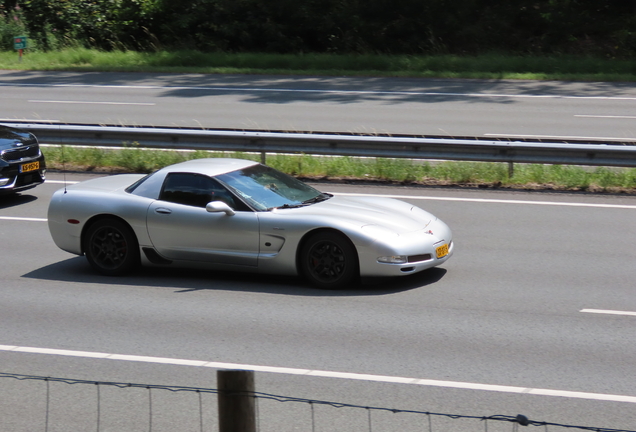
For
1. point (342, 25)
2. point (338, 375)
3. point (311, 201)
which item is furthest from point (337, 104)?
point (338, 375)

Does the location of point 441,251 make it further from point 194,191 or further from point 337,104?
point 337,104

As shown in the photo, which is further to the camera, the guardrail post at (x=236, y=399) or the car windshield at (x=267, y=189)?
the car windshield at (x=267, y=189)

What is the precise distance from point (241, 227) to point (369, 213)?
1330 millimetres

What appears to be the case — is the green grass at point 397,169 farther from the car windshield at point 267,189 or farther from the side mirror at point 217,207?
the side mirror at point 217,207

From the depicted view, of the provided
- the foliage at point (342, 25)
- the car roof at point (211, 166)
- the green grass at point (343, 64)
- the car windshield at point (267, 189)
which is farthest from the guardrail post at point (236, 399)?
the foliage at point (342, 25)

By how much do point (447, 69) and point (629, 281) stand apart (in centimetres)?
1932

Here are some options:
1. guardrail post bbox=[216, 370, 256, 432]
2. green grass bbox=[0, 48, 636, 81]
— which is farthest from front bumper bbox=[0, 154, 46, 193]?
green grass bbox=[0, 48, 636, 81]

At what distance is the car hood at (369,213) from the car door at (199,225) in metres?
0.44

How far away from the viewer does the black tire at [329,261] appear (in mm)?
8062

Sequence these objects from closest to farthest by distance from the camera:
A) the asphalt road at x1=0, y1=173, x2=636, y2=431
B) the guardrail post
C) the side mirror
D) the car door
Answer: the guardrail post < the asphalt road at x1=0, y1=173, x2=636, y2=431 < the side mirror < the car door

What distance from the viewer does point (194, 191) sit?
28.7 feet

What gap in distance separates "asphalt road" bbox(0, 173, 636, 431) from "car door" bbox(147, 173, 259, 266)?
0.34 m

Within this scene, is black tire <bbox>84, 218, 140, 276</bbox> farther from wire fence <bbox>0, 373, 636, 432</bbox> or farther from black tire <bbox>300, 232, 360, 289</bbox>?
wire fence <bbox>0, 373, 636, 432</bbox>

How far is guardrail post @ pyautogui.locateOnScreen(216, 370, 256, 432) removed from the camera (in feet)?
11.1
